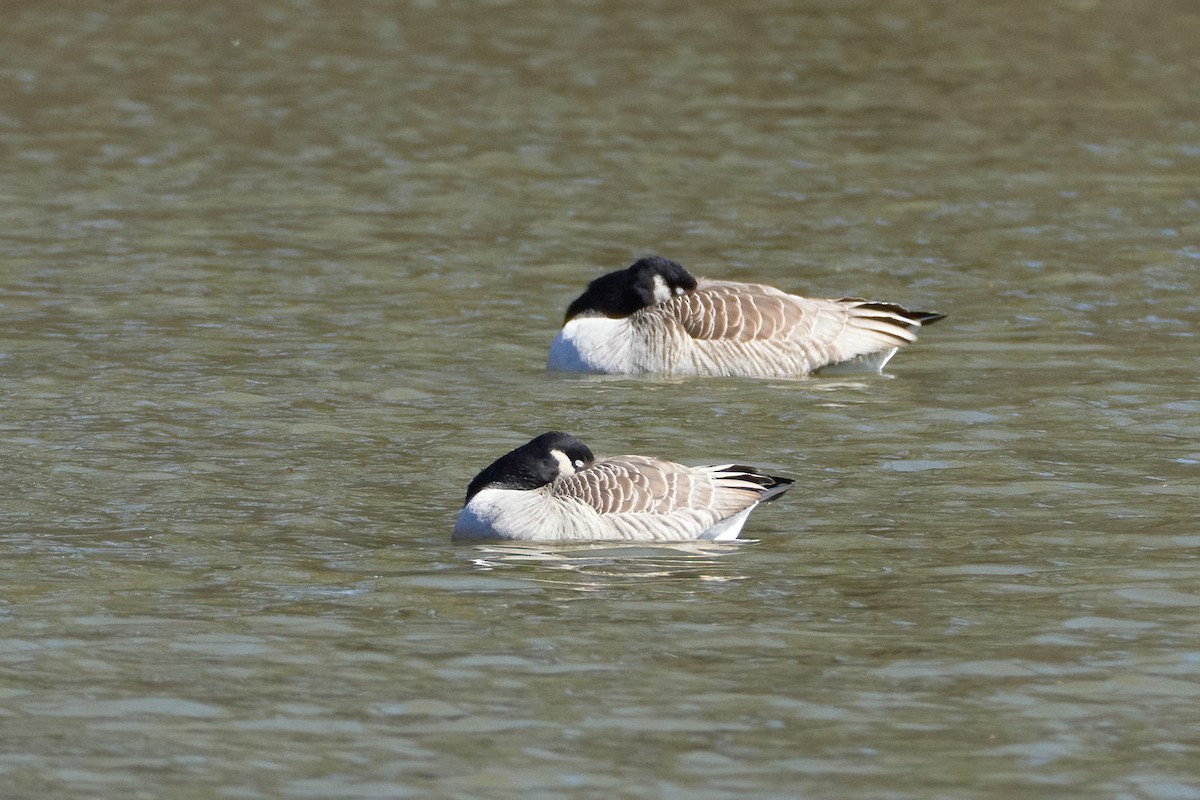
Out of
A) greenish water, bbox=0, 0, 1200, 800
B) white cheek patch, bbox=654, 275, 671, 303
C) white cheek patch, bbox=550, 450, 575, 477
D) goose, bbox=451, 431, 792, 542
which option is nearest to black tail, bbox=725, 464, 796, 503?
goose, bbox=451, 431, 792, 542

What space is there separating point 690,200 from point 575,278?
357cm

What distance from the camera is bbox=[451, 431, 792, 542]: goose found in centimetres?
1225

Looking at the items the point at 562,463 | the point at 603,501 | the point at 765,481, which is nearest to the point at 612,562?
the point at 603,501

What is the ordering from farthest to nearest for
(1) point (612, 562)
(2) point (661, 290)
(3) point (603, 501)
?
(2) point (661, 290) → (3) point (603, 501) → (1) point (612, 562)

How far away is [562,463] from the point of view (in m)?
12.5

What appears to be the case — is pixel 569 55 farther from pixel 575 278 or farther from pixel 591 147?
pixel 575 278

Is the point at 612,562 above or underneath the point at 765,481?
underneath

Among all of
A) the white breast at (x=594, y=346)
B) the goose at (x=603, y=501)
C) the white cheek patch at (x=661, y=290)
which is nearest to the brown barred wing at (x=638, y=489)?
the goose at (x=603, y=501)

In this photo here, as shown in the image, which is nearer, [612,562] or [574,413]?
[612,562]

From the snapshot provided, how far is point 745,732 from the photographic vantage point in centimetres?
912

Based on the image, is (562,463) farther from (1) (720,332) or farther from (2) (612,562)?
(1) (720,332)

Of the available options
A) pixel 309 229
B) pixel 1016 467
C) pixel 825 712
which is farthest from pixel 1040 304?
pixel 825 712

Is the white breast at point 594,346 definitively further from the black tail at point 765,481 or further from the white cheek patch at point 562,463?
the black tail at point 765,481

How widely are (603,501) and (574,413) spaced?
379 cm
